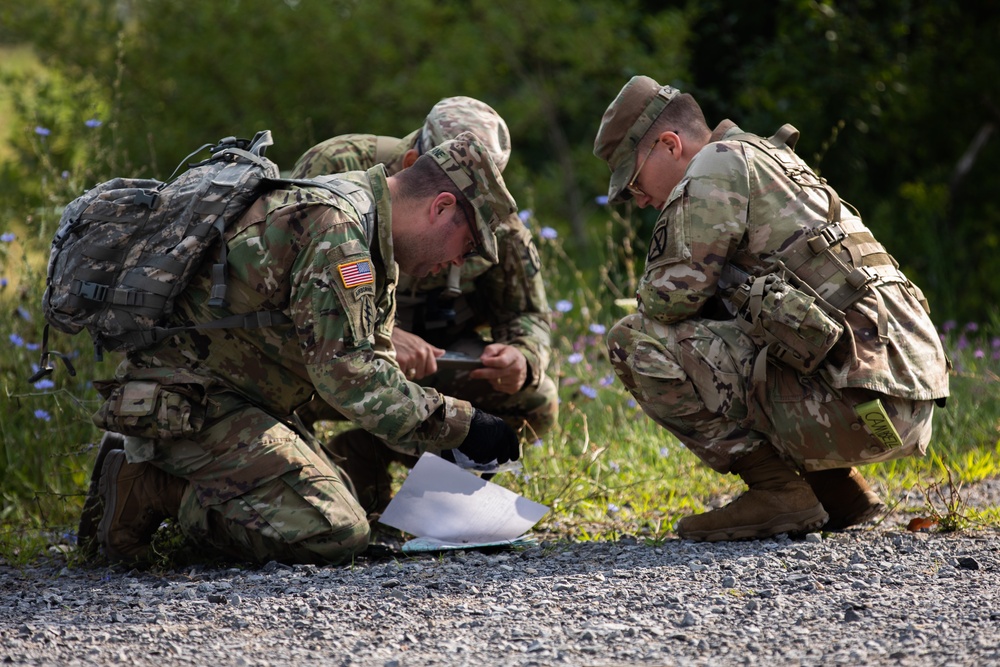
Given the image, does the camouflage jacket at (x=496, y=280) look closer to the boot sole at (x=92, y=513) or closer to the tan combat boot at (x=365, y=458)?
the tan combat boot at (x=365, y=458)

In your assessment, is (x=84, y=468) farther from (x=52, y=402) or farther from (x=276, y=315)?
(x=276, y=315)

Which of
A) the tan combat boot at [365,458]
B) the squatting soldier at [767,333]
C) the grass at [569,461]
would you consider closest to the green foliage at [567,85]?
the grass at [569,461]

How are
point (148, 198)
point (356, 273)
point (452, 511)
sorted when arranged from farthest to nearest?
point (452, 511)
point (148, 198)
point (356, 273)

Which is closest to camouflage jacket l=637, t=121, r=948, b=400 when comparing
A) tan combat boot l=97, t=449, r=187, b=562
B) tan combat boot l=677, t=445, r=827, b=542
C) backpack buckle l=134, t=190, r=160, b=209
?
tan combat boot l=677, t=445, r=827, b=542

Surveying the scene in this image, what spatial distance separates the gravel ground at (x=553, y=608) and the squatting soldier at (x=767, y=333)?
237 millimetres

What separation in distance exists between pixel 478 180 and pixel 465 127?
2.62 feet

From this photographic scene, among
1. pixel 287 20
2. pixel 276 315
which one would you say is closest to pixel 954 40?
pixel 287 20

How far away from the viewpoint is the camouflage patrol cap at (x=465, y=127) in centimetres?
418

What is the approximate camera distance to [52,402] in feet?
14.4

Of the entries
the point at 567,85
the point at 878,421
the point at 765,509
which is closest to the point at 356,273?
the point at 765,509

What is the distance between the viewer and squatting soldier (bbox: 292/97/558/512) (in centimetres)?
420

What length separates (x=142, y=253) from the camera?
11.0ft

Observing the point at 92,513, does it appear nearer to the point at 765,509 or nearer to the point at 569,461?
the point at 569,461

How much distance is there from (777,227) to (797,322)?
33 cm
